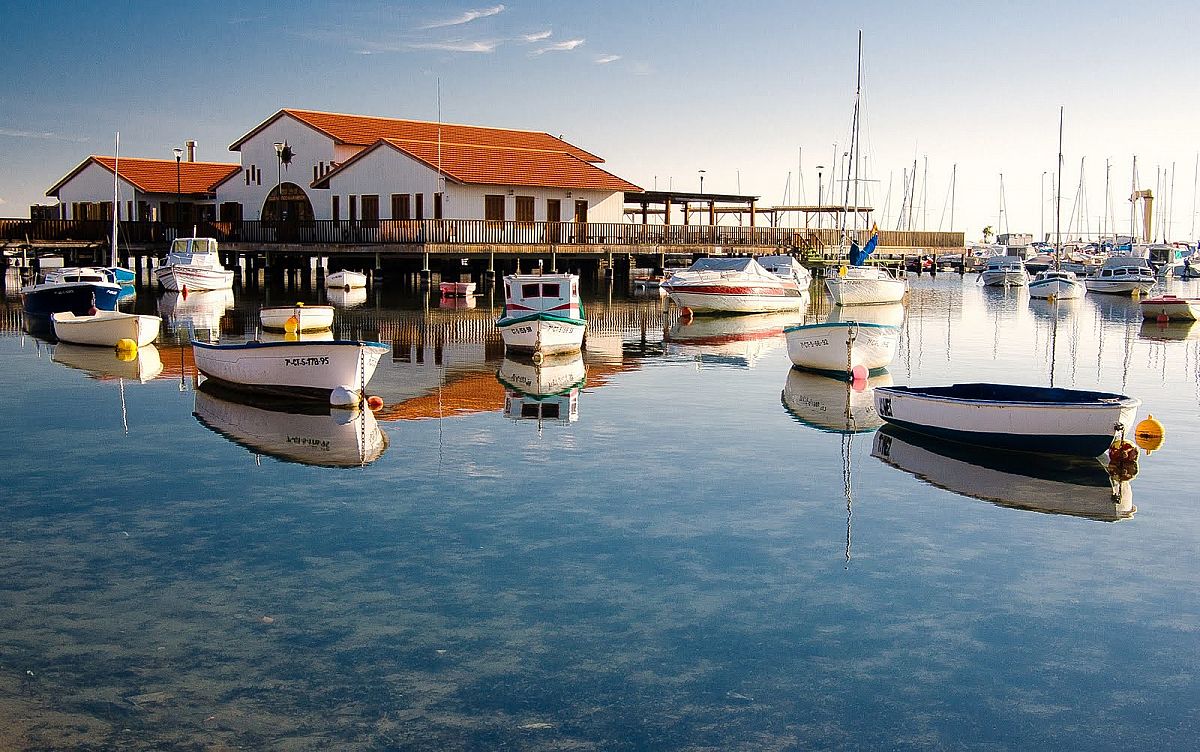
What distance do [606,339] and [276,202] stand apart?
46.1 meters

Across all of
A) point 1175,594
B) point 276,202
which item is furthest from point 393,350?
point 276,202

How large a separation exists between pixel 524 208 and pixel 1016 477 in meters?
50.1

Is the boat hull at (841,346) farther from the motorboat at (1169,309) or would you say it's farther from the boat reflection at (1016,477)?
the motorboat at (1169,309)

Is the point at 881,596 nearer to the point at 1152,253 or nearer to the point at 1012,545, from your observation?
the point at 1012,545

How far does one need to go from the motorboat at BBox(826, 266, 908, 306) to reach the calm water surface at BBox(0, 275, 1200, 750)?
32747 mm

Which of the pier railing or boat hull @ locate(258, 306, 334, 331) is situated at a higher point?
the pier railing

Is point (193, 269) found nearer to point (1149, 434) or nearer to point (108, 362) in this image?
point (108, 362)

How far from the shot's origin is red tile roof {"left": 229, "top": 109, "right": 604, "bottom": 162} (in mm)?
72250

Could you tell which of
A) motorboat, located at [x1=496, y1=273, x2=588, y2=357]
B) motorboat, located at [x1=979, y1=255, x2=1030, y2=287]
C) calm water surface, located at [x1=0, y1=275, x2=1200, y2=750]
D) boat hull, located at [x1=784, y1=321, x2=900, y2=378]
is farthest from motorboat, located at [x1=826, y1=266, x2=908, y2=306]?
calm water surface, located at [x1=0, y1=275, x2=1200, y2=750]

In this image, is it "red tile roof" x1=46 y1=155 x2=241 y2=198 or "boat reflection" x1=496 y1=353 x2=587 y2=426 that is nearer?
"boat reflection" x1=496 y1=353 x2=587 y2=426

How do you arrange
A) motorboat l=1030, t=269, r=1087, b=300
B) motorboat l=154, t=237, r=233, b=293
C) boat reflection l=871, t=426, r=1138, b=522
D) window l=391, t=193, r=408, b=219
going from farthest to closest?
window l=391, t=193, r=408, b=219, motorboat l=1030, t=269, r=1087, b=300, motorboat l=154, t=237, r=233, b=293, boat reflection l=871, t=426, r=1138, b=522

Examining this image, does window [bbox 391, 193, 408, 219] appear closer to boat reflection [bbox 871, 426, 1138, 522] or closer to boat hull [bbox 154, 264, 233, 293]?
boat hull [bbox 154, 264, 233, 293]

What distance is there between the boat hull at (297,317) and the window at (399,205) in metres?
28.6

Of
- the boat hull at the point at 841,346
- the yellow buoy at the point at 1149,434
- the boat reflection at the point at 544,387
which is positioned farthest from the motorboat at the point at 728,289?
the yellow buoy at the point at 1149,434
